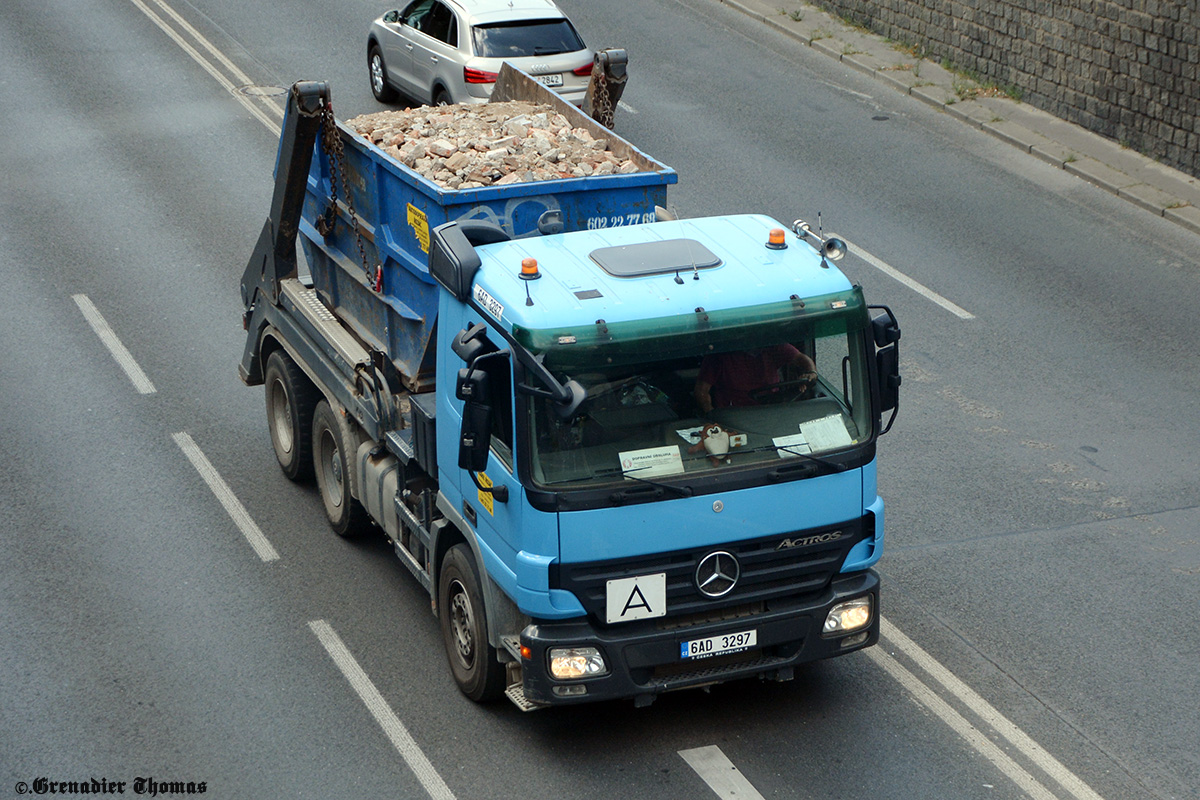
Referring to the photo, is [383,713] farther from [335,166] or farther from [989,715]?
[335,166]

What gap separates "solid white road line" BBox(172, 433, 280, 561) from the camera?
966 cm

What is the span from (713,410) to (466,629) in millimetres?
2055

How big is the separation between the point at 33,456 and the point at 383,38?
33.6ft

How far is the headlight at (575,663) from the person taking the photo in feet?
22.8

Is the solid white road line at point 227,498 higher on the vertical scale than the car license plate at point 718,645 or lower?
lower

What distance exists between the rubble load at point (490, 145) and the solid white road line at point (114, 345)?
351 cm

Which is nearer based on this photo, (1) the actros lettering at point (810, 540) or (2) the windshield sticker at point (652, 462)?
(2) the windshield sticker at point (652, 462)

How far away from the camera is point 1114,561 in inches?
373

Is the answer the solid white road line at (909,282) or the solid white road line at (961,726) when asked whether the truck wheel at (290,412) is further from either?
the solid white road line at (909,282)

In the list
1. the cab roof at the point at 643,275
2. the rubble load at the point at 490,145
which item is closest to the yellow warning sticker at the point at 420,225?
the rubble load at the point at 490,145

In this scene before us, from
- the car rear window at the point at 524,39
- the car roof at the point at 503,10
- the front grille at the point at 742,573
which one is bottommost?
the front grille at the point at 742,573

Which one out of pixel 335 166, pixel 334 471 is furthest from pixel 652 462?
pixel 335 166

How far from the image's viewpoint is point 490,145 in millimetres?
8961

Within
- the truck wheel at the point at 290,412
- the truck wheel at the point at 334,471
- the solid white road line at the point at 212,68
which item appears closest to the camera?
the truck wheel at the point at 334,471
